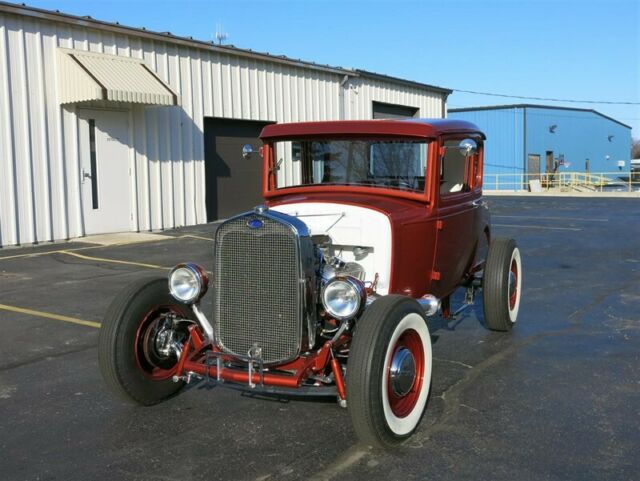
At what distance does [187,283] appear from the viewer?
3.95m

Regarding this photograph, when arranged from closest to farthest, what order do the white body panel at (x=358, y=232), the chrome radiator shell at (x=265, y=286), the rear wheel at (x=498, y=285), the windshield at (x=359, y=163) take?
→ the chrome radiator shell at (x=265, y=286) < the white body panel at (x=358, y=232) < the windshield at (x=359, y=163) < the rear wheel at (x=498, y=285)

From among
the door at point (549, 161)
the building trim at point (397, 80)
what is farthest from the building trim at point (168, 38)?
the door at point (549, 161)

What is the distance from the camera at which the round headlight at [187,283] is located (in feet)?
12.8

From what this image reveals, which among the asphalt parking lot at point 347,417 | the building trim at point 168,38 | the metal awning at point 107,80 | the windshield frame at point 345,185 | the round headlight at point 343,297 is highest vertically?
the building trim at point 168,38

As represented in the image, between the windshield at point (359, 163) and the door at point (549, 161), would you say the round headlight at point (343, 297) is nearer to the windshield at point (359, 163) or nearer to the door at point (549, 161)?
the windshield at point (359, 163)

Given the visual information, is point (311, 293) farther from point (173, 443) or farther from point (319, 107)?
point (319, 107)

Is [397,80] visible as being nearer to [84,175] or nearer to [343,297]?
[84,175]

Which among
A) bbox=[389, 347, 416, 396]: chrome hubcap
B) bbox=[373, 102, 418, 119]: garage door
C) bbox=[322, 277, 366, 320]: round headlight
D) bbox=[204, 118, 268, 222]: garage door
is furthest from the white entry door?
bbox=[389, 347, 416, 396]: chrome hubcap

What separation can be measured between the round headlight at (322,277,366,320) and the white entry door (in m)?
10.1

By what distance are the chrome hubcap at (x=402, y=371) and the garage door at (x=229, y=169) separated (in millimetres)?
12163

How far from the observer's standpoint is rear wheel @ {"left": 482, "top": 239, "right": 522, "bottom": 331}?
5547 mm

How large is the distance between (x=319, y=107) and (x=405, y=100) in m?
4.71

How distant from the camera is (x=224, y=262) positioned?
3.77 meters

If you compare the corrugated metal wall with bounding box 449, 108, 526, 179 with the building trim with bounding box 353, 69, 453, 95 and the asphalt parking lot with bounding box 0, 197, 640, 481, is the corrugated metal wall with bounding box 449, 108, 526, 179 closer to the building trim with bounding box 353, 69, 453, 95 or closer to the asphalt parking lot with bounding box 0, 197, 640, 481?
the building trim with bounding box 353, 69, 453, 95
